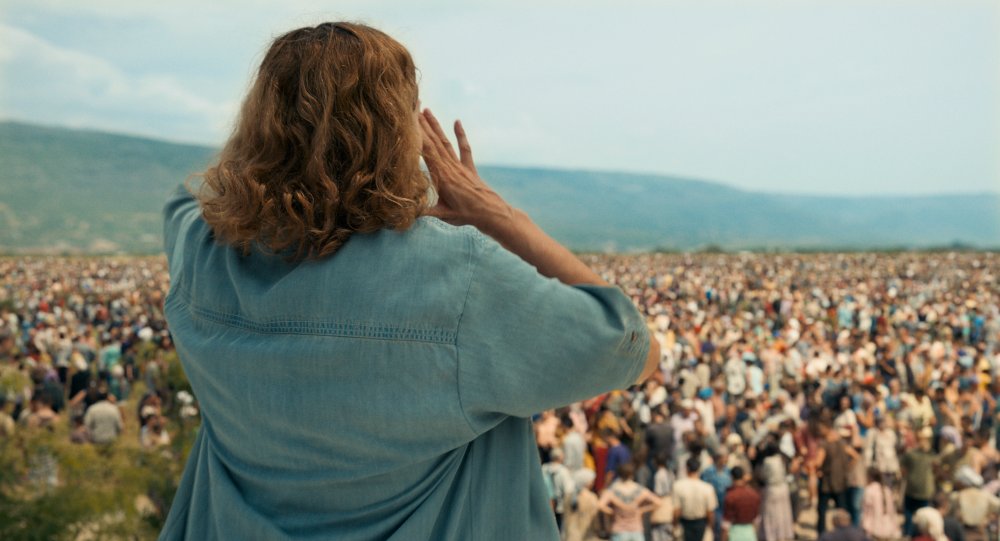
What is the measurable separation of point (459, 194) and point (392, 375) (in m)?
0.21

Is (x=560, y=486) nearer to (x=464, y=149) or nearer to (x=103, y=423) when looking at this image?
(x=103, y=423)

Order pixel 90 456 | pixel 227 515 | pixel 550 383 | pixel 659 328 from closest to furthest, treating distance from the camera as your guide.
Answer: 1. pixel 550 383
2. pixel 227 515
3. pixel 90 456
4. pixel 659 328

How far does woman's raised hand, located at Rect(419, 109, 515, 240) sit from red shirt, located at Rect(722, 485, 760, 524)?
18.4ft

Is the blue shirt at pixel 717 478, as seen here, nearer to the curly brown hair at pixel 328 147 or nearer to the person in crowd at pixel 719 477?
the person in crowd at pixel 719 477

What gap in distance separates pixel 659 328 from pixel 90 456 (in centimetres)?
623

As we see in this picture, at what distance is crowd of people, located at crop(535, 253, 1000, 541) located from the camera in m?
6.23

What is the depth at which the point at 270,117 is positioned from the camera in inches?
31.1

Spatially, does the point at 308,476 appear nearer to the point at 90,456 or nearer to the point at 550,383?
the point at 550,383

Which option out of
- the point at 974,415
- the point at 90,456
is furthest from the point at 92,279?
the point at 974,415

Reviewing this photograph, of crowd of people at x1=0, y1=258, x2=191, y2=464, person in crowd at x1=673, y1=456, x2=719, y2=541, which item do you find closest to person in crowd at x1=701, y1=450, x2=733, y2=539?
person in crowd at x1=673, y1=456, x2=719, y2=541

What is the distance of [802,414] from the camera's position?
8289 mm

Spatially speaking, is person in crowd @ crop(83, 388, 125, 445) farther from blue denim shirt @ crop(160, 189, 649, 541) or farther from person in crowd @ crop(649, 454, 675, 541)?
blue denim shirt @ crop(160, 189, 649, 541)

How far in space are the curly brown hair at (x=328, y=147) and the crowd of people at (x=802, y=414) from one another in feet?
18.2

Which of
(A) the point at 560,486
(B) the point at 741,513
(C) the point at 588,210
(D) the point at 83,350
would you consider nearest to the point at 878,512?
(B) the point at 741,513
